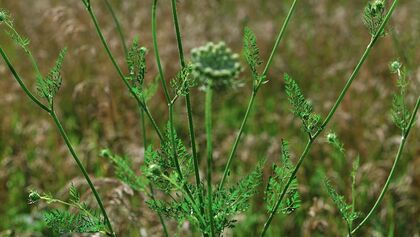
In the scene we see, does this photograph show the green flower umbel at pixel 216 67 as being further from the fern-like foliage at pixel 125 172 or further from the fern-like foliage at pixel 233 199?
the fern-like foliage at pixel 233 199

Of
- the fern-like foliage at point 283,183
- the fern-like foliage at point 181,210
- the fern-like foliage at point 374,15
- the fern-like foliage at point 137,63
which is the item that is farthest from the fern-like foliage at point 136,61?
the fern-like foliage at point 374,15

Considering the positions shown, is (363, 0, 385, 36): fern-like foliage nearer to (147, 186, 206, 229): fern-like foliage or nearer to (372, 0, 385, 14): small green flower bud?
(372, 0, 385, 14): small green flower bud

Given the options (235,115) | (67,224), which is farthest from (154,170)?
(235,115)

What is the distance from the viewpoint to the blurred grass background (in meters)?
3.27

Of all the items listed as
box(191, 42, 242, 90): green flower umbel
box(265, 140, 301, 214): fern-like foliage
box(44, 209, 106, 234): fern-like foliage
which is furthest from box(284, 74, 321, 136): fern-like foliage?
box(44, 209, 106, 234): fern-like foliage

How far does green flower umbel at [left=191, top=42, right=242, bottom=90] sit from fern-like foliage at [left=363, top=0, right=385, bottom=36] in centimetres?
57

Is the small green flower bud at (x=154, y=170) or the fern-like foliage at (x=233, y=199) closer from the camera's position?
the small green flower bud at (x=154, y=170)

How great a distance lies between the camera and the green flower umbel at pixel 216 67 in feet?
4.61

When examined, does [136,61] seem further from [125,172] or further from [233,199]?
[233,199]

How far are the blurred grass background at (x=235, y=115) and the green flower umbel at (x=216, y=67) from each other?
116cm

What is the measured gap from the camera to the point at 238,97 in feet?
15.2

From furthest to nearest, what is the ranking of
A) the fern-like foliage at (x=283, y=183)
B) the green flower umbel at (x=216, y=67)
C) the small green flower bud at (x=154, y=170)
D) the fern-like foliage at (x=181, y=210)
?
the fern-like foliage at (x=283, y=183)
the fern-like foliage at (x=181, y=210)
the small green flower bud at (x=154, y=170)
the green flower umbel at (x=216, y=67)

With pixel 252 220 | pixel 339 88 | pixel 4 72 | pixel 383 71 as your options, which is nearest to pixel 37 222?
pixel 252 220

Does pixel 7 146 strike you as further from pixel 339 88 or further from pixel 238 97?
pixel 339 88
